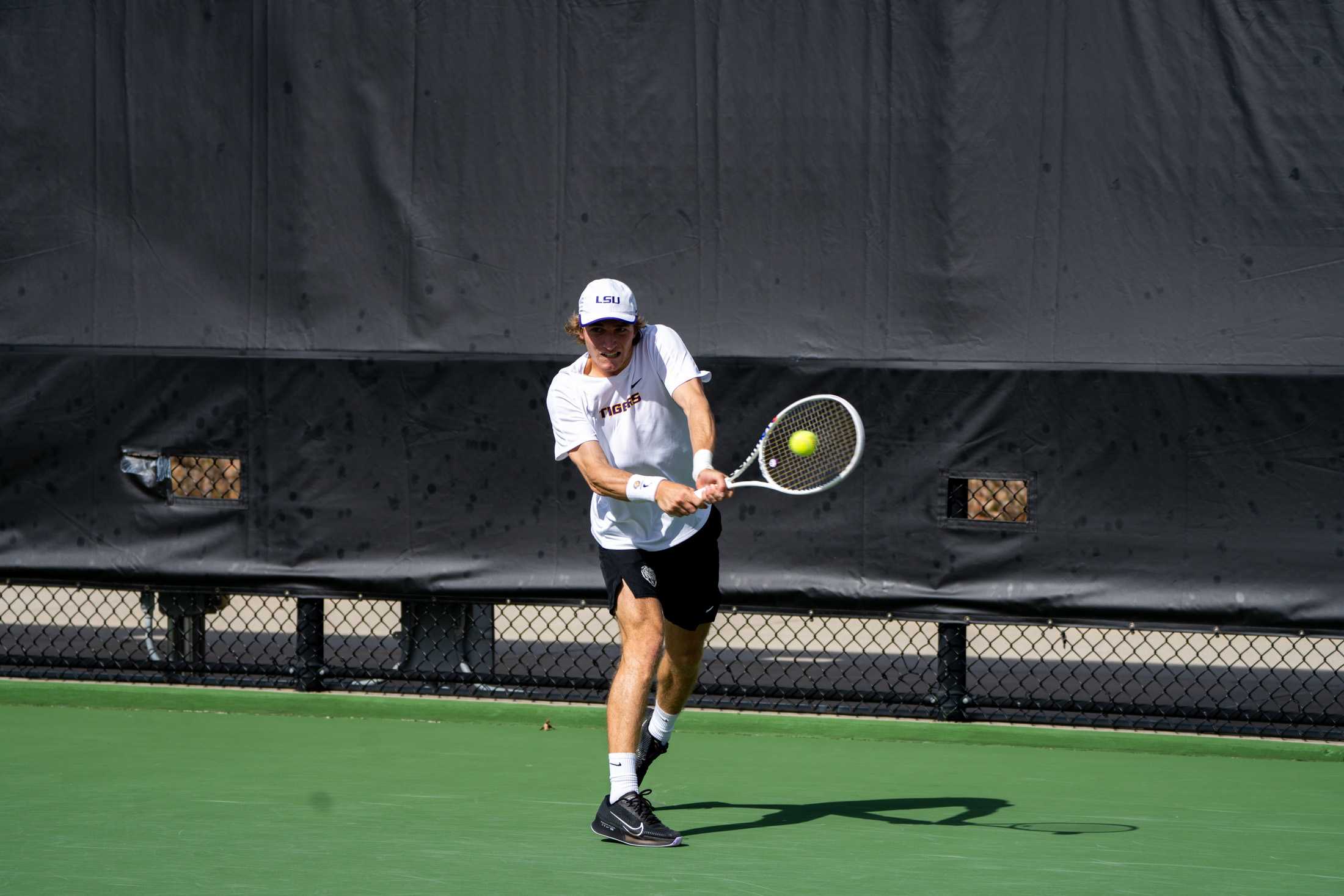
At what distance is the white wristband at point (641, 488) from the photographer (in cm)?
416

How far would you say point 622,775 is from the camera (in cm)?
428

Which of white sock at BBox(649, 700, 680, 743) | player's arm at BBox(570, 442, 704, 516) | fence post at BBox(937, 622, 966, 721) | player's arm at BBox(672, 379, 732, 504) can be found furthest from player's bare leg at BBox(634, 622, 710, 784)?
fence post at BBox(937, 622, 966, 721)

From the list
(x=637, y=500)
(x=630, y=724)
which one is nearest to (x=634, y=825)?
(x=630, y=724)

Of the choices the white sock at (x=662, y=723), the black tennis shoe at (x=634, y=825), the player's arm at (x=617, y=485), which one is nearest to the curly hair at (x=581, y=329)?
the player's arm at (x=617, y=485)

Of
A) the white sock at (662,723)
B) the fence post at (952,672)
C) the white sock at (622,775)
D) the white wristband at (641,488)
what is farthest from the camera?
the fence post at (952,672)

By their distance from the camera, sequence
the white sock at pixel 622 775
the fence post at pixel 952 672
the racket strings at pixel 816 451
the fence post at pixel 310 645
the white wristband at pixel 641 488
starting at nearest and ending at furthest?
the white wristband at pixel 641 488 < the white sock at pixel 622 775 < the racket strings at pixel 816 451 < the fence post at pixel 952 672 < the fence post at pixel 310 645

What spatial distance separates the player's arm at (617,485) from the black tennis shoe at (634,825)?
0.74 metres

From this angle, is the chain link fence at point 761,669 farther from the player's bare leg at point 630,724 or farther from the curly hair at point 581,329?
the curly hair at point 581,329

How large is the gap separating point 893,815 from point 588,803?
0.87 m

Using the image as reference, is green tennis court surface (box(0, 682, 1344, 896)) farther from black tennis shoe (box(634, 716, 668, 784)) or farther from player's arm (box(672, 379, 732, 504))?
player's arm (box(672, 379, 732, 504))

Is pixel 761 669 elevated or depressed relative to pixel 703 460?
depressed

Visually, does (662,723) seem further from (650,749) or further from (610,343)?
(610,343)

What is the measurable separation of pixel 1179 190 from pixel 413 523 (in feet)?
9.88

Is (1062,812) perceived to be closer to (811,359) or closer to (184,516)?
(811,359)
